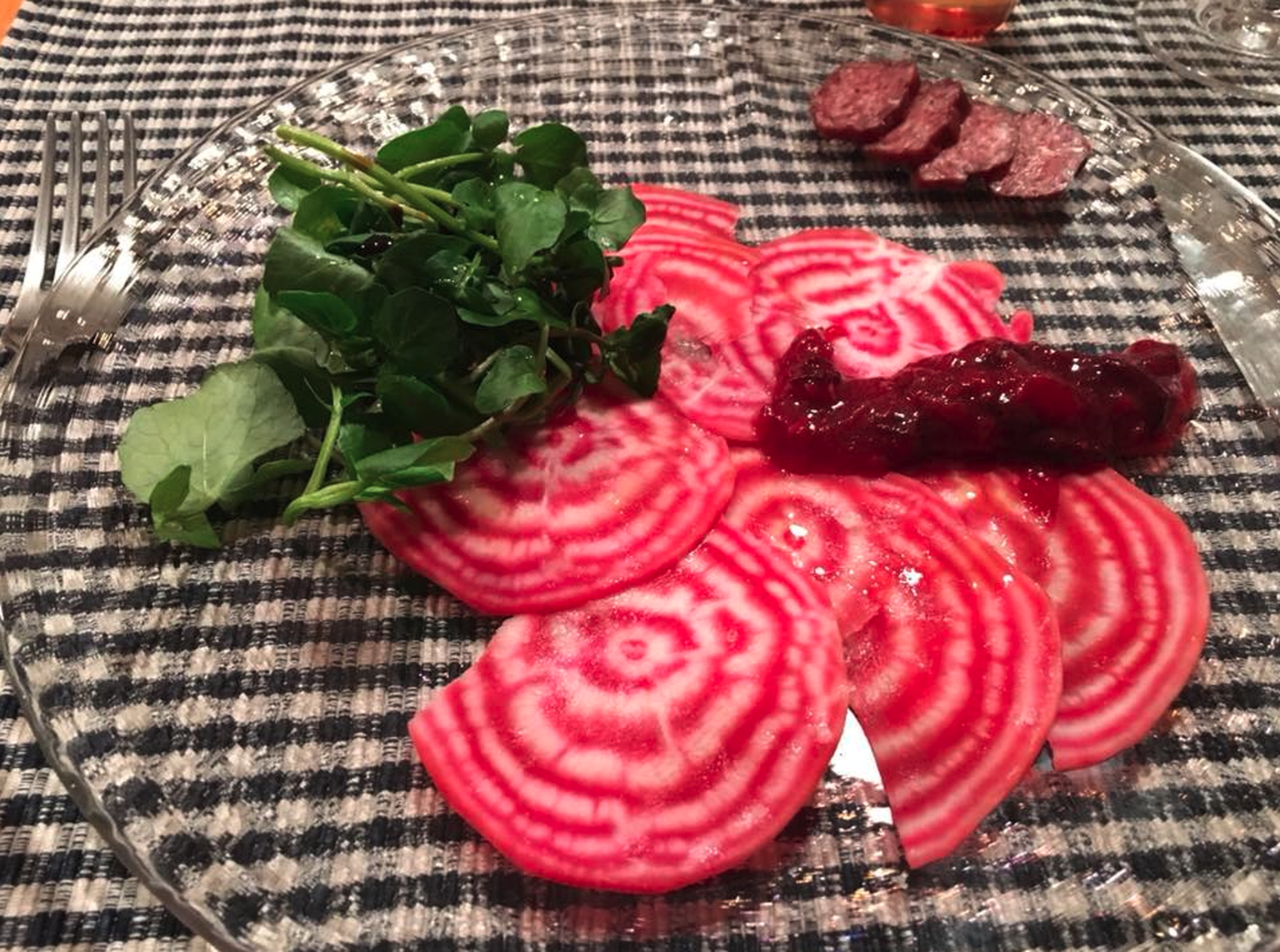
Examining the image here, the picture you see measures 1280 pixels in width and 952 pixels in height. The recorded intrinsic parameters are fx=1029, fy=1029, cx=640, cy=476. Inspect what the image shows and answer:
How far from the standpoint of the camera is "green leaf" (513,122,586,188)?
183 centimetres

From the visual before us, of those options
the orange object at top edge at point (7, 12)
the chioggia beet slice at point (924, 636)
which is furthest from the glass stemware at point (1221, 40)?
the orange object at top edge at point (7, 12)

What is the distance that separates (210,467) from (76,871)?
602mm

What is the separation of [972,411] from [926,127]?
93 cm

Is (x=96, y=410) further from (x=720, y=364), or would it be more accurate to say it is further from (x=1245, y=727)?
(x=1245, y=727)

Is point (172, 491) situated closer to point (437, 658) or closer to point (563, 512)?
point (437, 658)

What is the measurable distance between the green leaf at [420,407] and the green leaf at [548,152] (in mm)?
515

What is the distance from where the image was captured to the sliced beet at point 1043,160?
2.19 meters

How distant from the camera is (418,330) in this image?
4.97ft

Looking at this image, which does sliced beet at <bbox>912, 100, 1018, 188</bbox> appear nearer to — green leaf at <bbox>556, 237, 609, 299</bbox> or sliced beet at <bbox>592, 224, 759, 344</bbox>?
sliced beet at <bbox>592, 224, 759, 344</bbox>

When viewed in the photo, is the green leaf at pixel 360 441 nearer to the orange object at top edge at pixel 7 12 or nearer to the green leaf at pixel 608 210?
the green leaf at pixel 608 210

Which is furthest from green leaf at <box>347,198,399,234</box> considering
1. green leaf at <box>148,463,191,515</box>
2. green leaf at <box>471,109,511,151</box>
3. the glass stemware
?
the glass stemware

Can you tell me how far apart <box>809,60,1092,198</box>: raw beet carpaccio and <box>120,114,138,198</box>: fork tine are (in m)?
1.55

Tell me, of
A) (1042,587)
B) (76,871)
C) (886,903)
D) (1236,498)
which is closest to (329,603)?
(76,871)

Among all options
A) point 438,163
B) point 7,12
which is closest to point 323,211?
point 438,163
